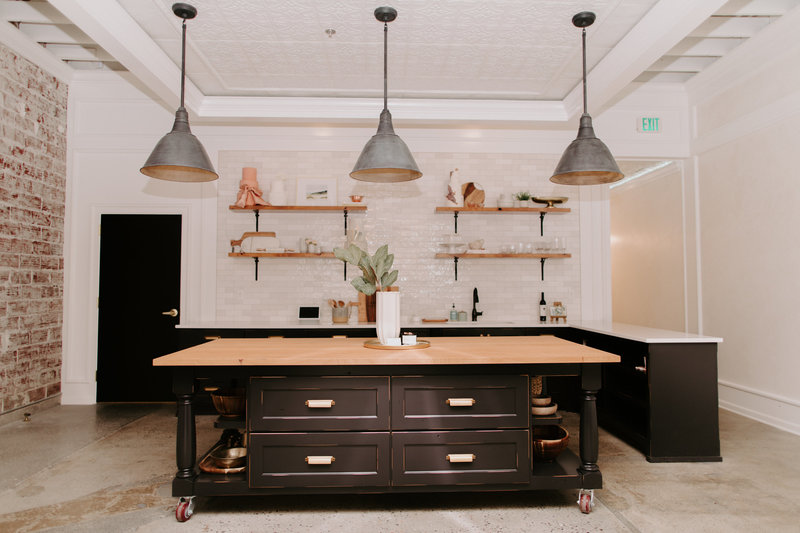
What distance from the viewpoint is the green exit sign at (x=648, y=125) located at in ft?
20.0

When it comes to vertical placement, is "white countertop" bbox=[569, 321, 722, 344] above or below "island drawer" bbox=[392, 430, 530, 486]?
above

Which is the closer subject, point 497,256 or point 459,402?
point 459,402

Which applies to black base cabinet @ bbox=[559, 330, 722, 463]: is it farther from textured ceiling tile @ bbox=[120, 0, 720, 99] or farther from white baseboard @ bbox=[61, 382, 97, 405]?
white baseboard @ bbox=[61, 382, 97, 405]

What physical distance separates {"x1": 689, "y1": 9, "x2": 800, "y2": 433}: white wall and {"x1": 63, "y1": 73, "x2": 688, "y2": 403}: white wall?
63 cm

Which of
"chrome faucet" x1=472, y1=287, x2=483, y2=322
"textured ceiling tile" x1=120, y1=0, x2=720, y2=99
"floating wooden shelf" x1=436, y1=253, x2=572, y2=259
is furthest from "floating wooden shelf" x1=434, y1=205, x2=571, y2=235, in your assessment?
"textured ceiling tile" x1=120, y1=0, x2=720, y2=99

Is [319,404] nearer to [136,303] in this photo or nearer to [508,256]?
[508,256]

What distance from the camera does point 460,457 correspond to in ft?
9.43

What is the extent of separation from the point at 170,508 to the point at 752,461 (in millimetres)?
3993

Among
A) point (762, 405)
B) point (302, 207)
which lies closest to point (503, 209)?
point (302, 207)

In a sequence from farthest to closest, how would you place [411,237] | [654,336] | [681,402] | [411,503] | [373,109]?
[411,237]
[373,109]
[654,336]
[681,402]
[411,503]

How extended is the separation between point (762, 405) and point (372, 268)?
4199mm

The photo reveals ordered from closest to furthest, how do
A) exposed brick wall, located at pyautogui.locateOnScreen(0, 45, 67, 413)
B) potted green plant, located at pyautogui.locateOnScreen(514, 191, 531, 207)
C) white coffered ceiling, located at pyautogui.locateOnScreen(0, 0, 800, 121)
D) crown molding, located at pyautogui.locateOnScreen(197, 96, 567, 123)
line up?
white coffered ceiling, located at pyautogui.locateOnScreen(0, 0, 800, 121), exposed brick wall, located at pyautogui.locateOnScreen(0, 45, 67, 413), crown molding, located at pyautogui.locateOnScreen(197, 96, 567, 123), potted green plant, located at pyautogui.locateOnScreen(514, 191, 531, 207)

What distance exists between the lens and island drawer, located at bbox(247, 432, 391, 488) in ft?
9.35

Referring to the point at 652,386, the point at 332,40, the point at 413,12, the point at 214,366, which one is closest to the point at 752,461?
the point at 652,386
